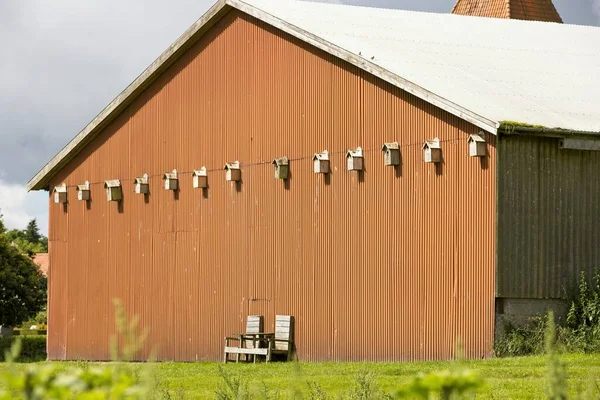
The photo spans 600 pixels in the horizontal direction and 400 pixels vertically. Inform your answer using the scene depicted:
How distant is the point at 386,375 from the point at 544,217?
4160mm

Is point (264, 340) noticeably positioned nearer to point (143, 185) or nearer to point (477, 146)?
point (143, 185)

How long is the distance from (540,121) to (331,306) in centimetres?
518

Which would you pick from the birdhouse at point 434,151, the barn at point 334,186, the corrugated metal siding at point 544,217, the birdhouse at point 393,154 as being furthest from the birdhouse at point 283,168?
the corrugated metal siding at point 544,217

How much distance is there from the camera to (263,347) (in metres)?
23.2

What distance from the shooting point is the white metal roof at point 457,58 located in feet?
65.9

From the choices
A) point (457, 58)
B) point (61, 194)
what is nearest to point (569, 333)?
point (457, 58)

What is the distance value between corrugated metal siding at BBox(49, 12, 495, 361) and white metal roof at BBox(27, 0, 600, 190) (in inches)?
14.9

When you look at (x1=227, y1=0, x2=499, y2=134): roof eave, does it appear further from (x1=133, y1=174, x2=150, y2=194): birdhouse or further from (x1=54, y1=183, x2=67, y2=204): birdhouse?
(x1=54, y1=183, x2=67, y2=204): birdhouse

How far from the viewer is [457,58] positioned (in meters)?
23.0

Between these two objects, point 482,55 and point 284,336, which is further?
point 482,55

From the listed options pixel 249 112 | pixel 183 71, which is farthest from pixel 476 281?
pixel 183 71

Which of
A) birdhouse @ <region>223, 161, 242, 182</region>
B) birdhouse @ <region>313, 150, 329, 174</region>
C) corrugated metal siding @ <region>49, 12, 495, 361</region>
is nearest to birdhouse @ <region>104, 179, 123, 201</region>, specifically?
corrugated metal siding @ <region>49, 12, 495, 361</region>

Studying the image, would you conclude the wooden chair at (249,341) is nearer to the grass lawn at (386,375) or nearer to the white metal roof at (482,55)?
the grass lawn at (386,375)

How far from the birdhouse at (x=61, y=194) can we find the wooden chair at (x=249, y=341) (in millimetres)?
7631
